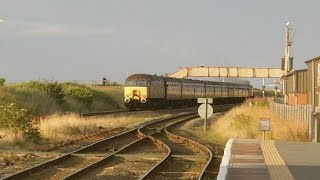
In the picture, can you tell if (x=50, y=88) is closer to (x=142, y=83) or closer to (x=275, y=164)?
(x=142, y=83)

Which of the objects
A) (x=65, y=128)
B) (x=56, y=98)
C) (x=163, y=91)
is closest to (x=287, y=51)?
(x=163, y=91)

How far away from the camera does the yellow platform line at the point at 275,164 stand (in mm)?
10328

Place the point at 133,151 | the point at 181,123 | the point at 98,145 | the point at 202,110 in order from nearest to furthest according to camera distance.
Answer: the point at 133,151, the point at 98,145, the point at 202,110, the point at 181,123

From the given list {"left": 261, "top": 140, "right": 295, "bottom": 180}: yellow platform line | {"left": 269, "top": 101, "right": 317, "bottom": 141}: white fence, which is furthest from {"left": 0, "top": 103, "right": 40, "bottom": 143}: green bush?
{"left": 269, "top": 101, "right": 317, "bottom": 141}: white fence

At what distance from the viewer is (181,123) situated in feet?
107

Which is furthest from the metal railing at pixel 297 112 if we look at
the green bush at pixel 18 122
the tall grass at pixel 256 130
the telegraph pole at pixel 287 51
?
the telegraph pole at pixel 287 51

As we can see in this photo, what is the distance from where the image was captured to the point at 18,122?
68.9 feet

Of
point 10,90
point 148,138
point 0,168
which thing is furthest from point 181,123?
point 0,168

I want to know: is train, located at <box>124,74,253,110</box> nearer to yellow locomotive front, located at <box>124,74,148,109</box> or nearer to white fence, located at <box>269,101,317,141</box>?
yellow locomotive front, located at <box>124,74,148,109</box>

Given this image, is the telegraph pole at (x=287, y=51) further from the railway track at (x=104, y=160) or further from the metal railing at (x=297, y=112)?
the railway track at (x=104, y=160)

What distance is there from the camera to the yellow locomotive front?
46088 millimetres

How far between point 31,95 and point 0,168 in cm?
2745

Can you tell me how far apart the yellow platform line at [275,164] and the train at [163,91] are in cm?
3043

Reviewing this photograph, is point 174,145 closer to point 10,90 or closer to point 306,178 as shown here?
point 306,178
